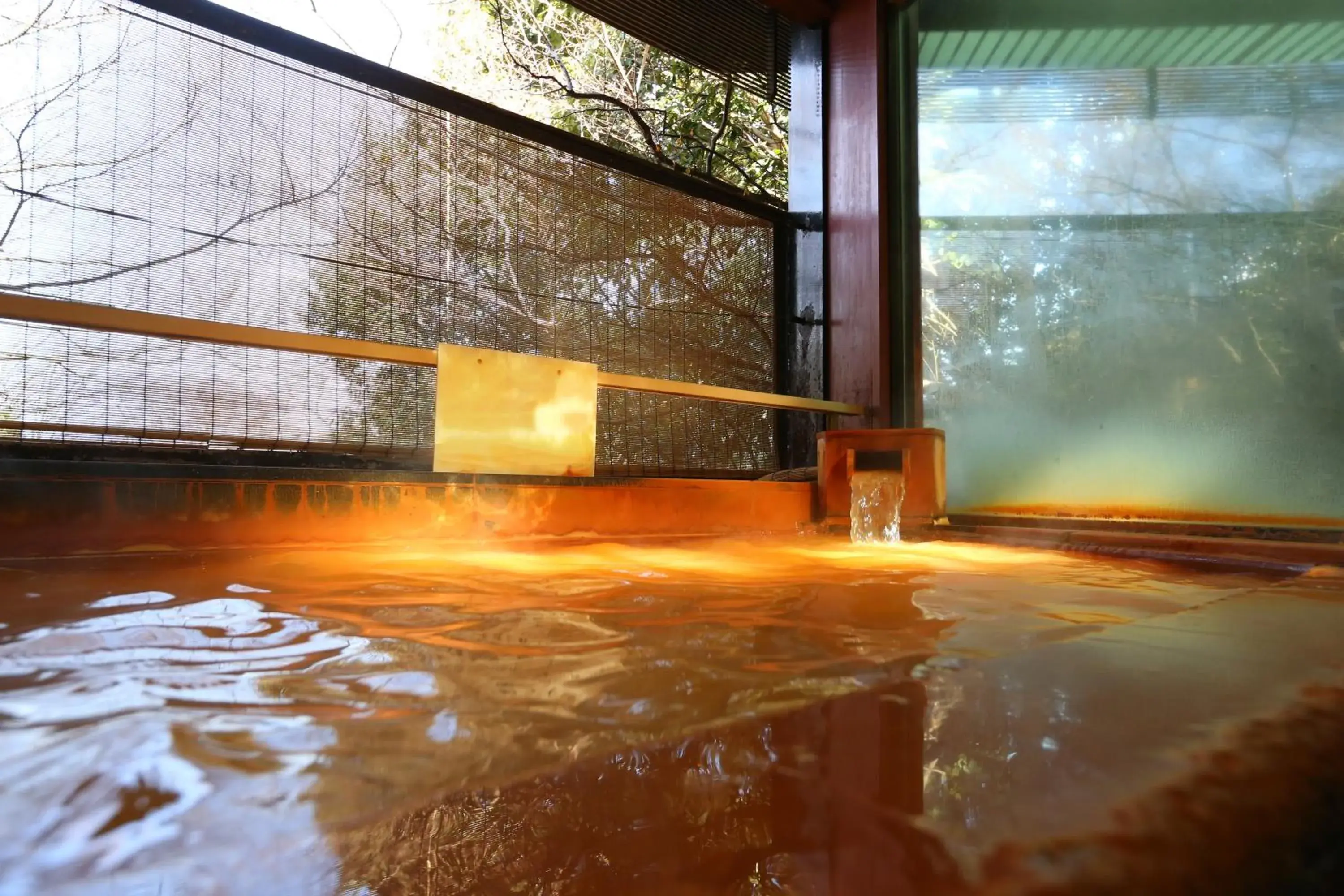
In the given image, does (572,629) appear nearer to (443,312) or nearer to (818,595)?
(818,595)

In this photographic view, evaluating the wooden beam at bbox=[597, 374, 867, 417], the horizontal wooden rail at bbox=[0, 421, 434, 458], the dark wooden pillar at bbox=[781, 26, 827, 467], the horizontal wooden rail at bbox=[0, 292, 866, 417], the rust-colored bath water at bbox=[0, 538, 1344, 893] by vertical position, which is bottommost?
the rust-colored bath water at bbox=[0, 538, 1344, 893]

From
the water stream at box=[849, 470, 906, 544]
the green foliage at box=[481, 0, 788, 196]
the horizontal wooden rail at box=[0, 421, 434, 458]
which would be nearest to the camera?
the horizontal wooden rail at box=[0, 421, 434, 458]

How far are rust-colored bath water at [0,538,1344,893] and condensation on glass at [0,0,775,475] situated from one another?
1286 mm

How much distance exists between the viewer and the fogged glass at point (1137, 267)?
3.15m

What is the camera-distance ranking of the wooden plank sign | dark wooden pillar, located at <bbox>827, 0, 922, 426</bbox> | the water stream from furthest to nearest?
dark wooden pillar, located at <bbox>827, 0, 922, 426</bbox> → the water stream → the wooden plank sign

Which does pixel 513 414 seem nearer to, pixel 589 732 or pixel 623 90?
pixel 589 732

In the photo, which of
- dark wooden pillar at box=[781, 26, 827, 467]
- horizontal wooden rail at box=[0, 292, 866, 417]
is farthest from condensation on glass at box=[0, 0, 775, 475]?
dark wooden pillar at box=[781, 26, 827, 467]

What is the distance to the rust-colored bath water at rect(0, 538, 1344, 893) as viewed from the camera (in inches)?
19.4

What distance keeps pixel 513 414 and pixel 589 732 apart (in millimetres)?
2200

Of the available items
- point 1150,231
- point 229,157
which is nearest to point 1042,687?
point 229,157

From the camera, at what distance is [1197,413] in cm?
347

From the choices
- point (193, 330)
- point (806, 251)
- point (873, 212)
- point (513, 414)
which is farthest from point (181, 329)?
point (873, 212)

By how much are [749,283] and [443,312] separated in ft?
6.94

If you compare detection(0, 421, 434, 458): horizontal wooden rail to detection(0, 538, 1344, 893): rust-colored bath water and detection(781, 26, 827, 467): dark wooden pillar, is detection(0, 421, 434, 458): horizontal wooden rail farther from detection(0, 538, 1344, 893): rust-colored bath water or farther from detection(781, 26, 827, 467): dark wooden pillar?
detection(781, 26, 827, 467): dark wooden pillar
